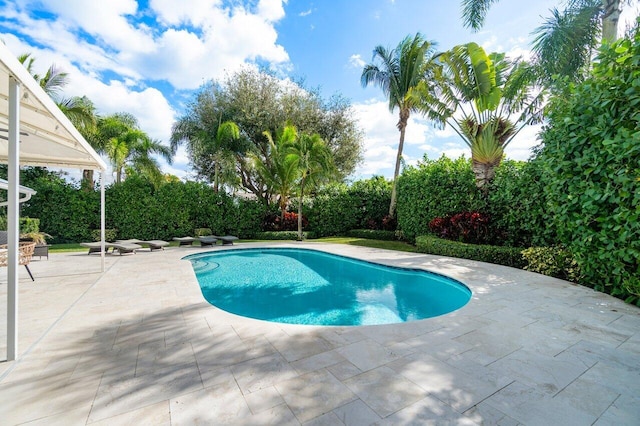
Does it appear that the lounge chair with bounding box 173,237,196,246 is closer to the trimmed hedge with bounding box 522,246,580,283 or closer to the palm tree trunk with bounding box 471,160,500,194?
the palm tree trunk with bounding box 471,160,500,194

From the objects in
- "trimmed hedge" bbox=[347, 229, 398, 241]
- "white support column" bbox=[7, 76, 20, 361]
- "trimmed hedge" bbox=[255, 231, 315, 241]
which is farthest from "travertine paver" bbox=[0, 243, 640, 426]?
"trimmed hedge" bbox=[255, 231, 315, 241]

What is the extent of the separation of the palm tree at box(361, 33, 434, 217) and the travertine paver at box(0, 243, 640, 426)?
1316 cm

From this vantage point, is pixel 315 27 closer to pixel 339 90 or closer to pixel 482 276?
pixel 339 90

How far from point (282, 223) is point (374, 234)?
5.81 m

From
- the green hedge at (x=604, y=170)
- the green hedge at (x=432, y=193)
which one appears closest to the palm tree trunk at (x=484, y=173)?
the green hedge at (x=432, y=193)

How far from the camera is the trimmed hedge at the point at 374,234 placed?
16953 mm

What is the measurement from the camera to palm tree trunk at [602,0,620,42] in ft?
28.8

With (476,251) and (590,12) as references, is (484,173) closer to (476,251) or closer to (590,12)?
(476,251)

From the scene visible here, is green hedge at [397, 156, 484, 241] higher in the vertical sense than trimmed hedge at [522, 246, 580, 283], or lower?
higher

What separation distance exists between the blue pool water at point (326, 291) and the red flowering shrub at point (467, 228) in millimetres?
3536

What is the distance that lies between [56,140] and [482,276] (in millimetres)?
10008

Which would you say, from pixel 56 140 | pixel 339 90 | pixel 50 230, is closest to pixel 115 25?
pixel 56 140

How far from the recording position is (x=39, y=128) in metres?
5.10

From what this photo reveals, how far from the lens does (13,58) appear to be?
10.0 feet
